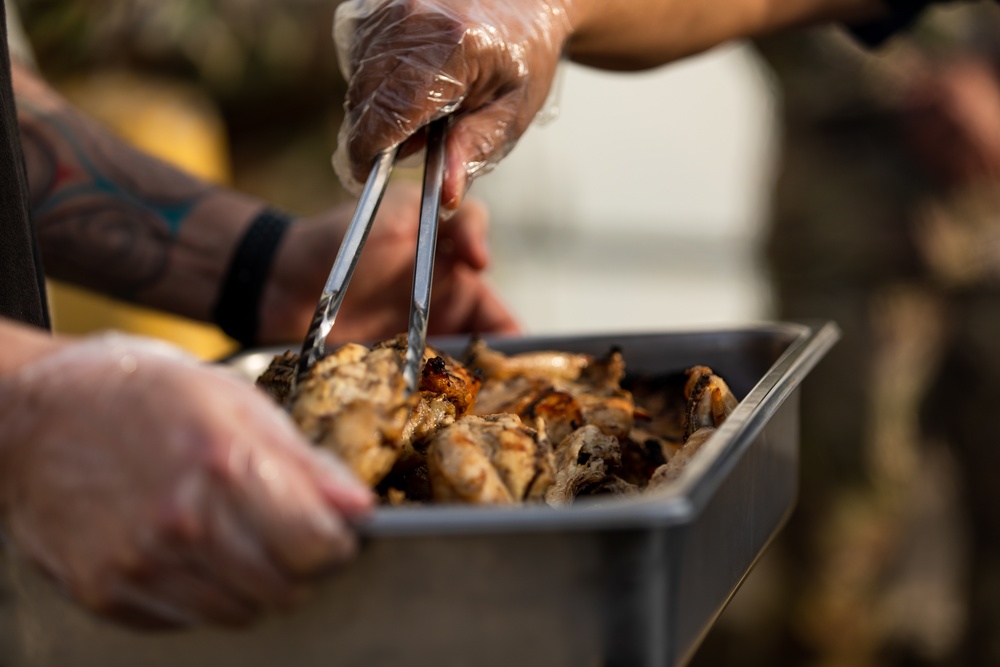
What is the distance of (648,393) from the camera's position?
5.72ft

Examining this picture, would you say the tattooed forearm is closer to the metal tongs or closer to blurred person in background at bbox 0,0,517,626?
the metal tongs

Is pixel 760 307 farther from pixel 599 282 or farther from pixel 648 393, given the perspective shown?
pixel 648 393

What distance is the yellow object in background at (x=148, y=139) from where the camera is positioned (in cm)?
459

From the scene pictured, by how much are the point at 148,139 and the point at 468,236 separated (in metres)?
2.93

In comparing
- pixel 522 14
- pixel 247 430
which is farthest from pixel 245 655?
pixel 522 14

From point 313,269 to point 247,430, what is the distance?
1.60m

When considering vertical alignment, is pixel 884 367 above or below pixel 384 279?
below

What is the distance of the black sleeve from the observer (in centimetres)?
244

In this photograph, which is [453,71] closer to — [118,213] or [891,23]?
[118,213]

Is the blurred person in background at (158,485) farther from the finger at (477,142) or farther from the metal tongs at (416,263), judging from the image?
the finger at (477,142)

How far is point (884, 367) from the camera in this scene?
4.43 meters

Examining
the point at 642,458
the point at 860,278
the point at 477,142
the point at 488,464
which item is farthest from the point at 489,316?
the point at 860,278

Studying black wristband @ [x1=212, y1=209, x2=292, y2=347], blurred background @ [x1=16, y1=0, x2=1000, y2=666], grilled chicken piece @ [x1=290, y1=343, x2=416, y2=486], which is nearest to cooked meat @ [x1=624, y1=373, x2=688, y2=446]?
grilled chicken piece @ [x1=290, y1=343, x2=416, y2=486]

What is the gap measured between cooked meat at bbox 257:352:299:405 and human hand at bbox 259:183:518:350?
100 cm
